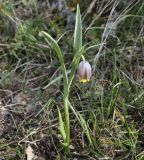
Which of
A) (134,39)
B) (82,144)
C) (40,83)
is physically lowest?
(82,144)

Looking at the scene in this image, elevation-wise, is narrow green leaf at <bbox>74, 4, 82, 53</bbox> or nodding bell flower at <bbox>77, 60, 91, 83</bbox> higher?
narrow green leaf at <bbox>74, 4, 82, 53</bbox>

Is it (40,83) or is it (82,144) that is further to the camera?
(40,83)

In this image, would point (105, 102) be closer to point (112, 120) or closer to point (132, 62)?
point (112, 120)

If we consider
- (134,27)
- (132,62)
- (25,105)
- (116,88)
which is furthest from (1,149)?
(134,27)

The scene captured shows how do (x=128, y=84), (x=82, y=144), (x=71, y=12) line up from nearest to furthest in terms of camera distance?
1. (x=82, y=144)
2. (x=128, y=84)
3. (x=71, y=12)

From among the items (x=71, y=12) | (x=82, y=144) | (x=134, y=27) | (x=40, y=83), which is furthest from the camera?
(x=71, y=12)

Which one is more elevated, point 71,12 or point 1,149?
A: point 71,12

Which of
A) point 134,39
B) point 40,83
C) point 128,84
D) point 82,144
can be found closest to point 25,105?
point 40,83

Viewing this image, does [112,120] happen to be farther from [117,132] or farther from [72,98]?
[72,98]

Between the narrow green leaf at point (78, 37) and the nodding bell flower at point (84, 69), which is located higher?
the narrow green leaf at point (78, 37)
